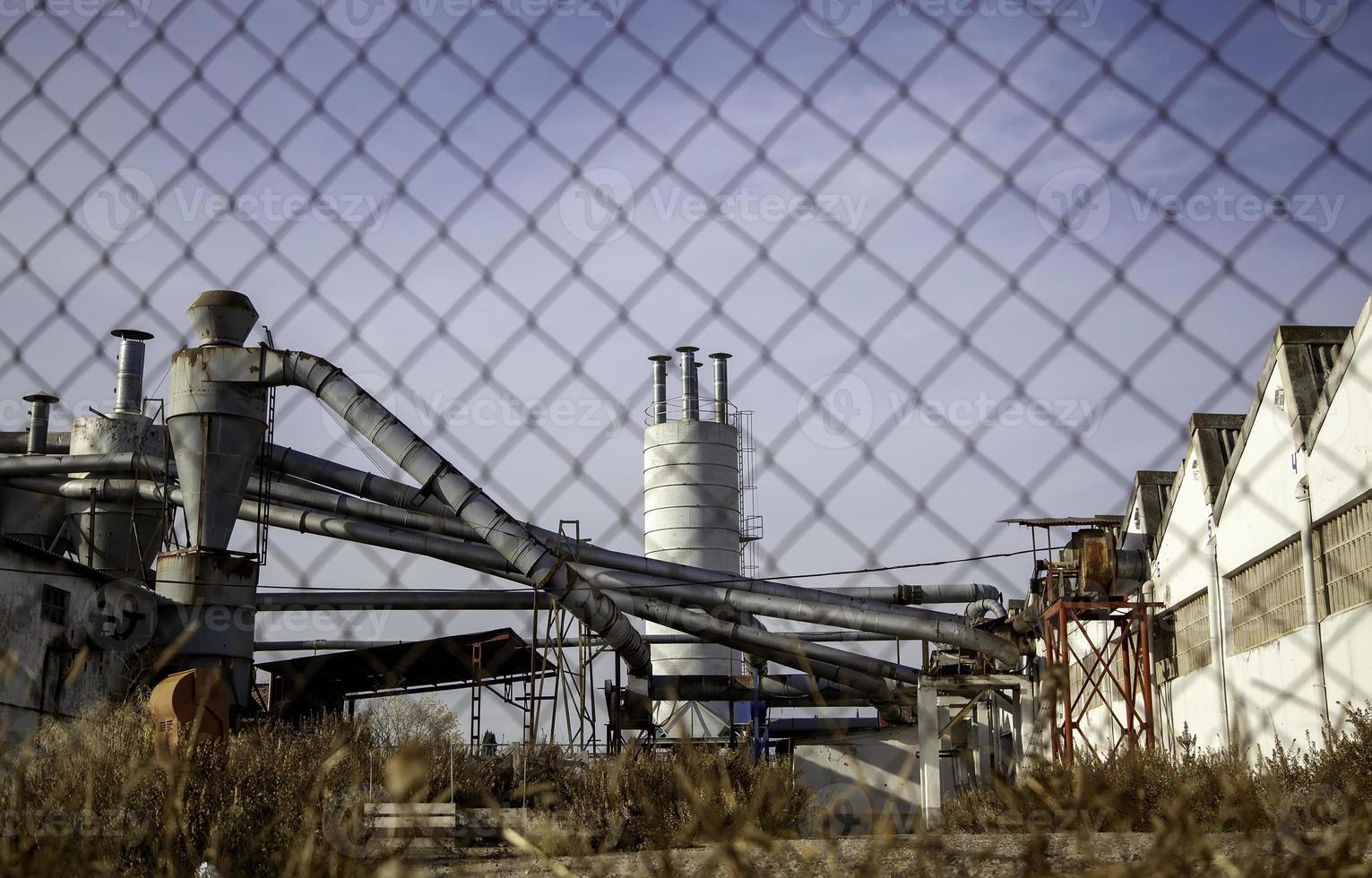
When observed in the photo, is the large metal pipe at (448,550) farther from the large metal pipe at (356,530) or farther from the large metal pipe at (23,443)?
the large metal pipe at (23,443)

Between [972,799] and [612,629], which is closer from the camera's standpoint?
[972,799]

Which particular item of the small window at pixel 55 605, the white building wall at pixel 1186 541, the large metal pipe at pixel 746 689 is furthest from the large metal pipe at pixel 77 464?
the white building wall at pixel 1186 541

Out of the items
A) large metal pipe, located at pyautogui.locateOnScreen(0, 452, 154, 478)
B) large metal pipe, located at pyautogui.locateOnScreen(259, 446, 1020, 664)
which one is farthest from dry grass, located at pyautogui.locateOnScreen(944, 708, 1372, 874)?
large metal pipe, located at pyautogui.locateOnScreen(0, 452, 154, 478)

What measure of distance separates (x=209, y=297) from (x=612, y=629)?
10.4 m

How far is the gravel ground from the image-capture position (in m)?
1.91

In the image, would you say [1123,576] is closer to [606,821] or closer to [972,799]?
[972,799]

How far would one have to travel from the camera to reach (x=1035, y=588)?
25.5 metres

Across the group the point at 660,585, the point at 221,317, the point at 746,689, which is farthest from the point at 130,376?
the point at 746,689

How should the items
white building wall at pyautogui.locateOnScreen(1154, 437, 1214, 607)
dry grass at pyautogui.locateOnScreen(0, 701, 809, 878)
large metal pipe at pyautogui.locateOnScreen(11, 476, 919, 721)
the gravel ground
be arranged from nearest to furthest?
the gravel ground
dry grass at pyautogui.locateOnScreen(0, 701, 809, 878)
white building wall at pyautogui.locateOnScreen(1154, 437, 1214, 607)
large metal pipe at pyautogui.locateOnScreen(11, 476, 919, 721)

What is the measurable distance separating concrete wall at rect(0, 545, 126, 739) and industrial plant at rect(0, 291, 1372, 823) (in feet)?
0.18

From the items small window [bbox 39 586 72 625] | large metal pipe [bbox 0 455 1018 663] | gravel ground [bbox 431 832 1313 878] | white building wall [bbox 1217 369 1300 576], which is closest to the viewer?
gravel ground [bbox 431 832 1313 878]

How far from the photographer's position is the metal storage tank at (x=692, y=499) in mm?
39625

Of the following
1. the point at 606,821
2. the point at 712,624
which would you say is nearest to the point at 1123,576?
the point at 712,624

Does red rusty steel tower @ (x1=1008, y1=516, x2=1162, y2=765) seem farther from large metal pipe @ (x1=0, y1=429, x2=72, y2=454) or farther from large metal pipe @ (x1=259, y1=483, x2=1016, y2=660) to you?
large metal pipe @ (x1=0, y1=429, x2=72, y2=454)
